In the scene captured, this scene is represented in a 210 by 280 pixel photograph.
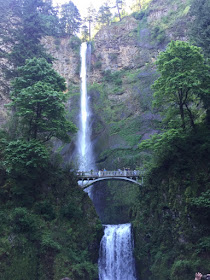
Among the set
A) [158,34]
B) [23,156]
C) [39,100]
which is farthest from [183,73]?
[158,34]

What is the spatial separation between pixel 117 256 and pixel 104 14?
58.7 meters

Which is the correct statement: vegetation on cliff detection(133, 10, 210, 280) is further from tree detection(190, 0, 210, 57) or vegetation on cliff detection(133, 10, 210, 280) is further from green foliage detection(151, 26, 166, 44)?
green foliage detection(151, 26, 166, 44)

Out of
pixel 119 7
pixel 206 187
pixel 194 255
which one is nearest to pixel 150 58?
pixel 119 7

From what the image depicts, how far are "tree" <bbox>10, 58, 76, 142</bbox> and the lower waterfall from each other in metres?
10.1

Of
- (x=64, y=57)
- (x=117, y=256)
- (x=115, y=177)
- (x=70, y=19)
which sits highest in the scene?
(x=70, y=19)

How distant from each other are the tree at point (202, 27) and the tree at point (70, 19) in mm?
41947

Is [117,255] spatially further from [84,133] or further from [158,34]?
[158,34]

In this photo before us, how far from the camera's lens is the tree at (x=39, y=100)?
1964 centimetres

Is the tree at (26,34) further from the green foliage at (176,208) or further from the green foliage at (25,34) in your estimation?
the green foliage at (176,208)

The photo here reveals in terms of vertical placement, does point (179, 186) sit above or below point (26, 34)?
below

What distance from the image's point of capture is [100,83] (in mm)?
50688

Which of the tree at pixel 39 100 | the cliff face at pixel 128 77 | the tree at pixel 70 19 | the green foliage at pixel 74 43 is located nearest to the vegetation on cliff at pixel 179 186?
the tree at pixel 39 100

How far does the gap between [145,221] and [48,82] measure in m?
14.2

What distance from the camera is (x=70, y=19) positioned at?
62625mm
